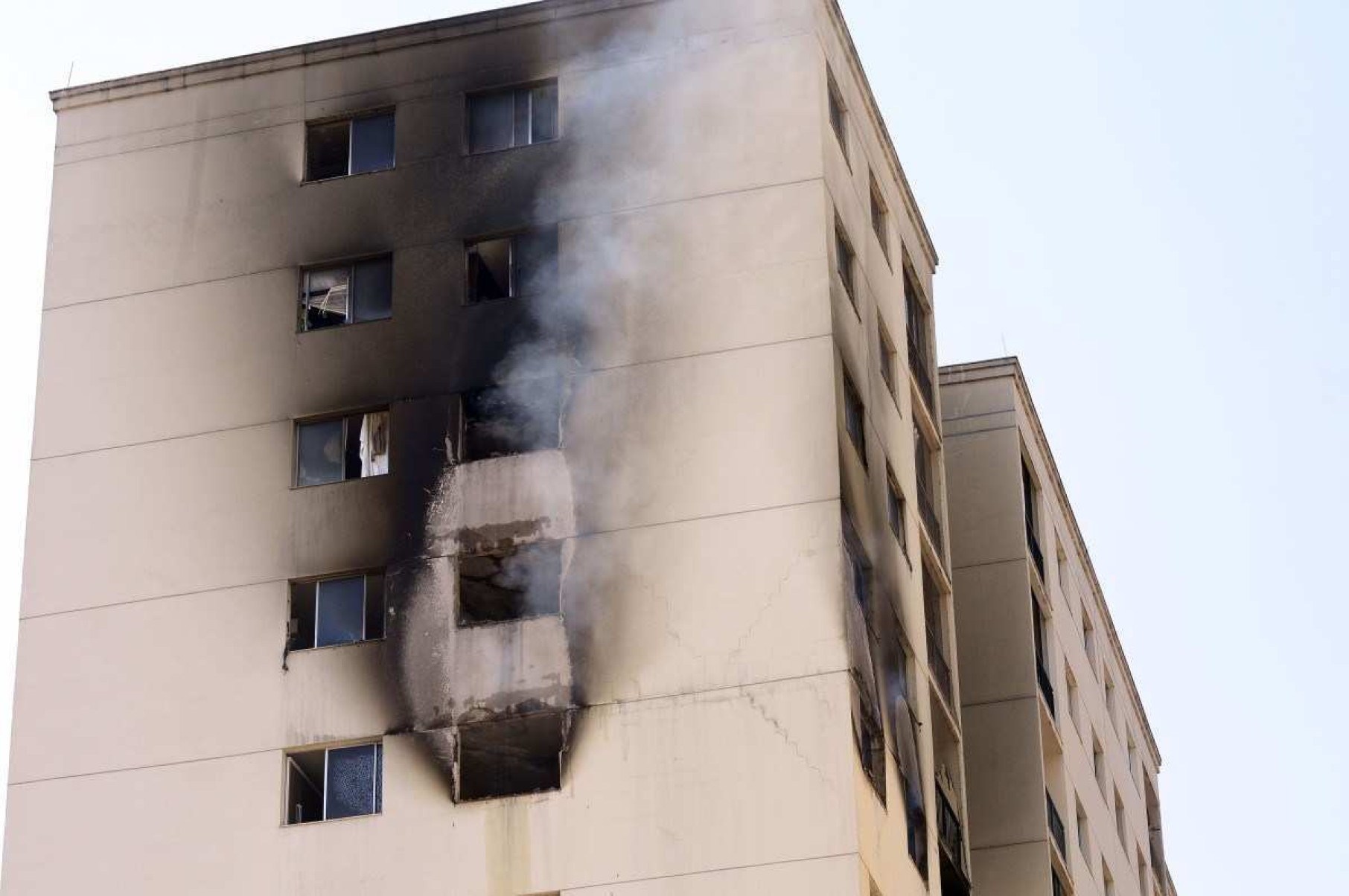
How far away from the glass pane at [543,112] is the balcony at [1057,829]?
20629 millimetres

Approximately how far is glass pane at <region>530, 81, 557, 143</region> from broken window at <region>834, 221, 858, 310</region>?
6046 millimetres

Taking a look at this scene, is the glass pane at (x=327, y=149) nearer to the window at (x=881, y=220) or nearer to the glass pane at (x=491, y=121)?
the glass pane at (x=491, y=121)

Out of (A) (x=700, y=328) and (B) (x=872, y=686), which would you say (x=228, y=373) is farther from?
(B) (x=872, y=686)

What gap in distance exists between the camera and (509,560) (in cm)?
5566

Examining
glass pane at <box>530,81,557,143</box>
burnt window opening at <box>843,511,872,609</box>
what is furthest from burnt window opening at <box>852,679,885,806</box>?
glass pane at <box>530,81,557,143</box>

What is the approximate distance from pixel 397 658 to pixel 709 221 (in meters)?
10.5

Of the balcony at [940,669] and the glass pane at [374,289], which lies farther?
the balcony at [940,669]

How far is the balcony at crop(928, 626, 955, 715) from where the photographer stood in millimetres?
62500

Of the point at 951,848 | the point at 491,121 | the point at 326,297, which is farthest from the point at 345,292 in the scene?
the point at 951,848

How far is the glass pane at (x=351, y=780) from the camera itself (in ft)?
178

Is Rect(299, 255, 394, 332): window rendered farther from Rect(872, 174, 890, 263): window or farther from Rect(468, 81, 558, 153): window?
Rect(872, 174, 890, 263): window

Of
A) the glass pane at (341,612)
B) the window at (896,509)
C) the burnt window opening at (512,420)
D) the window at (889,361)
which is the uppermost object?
the window at (889,361)

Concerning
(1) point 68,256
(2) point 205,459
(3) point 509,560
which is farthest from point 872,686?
(1) point 68,256

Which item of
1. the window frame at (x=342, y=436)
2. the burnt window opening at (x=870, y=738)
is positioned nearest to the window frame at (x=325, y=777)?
the window frame at (x=342, y=436)
